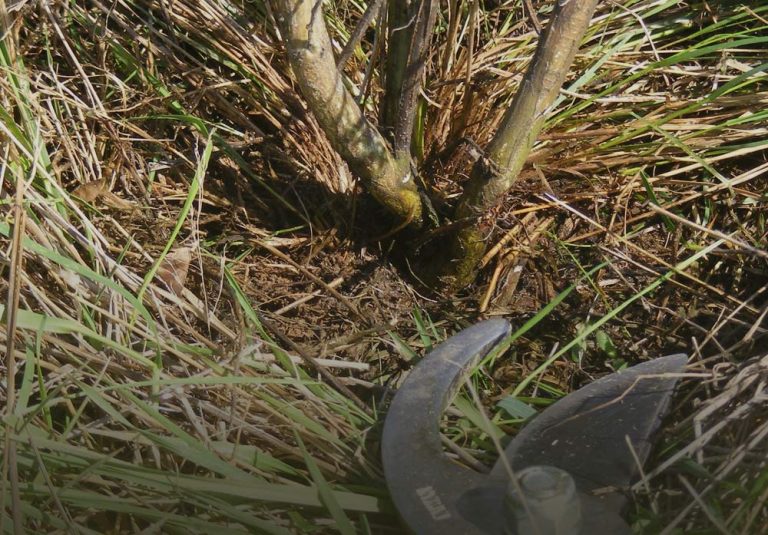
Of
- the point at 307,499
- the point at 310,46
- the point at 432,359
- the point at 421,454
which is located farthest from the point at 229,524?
the point at 310,46

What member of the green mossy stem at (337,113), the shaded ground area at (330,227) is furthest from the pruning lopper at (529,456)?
the green mossy stem at (337,113)

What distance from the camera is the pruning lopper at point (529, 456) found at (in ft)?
3.59

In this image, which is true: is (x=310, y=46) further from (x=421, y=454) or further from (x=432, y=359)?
(x=421, y=454)

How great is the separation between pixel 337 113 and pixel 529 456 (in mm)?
786

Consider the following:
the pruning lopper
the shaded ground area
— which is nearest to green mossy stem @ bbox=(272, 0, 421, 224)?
the shaded ground area

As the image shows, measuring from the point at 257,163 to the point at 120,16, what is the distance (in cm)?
50

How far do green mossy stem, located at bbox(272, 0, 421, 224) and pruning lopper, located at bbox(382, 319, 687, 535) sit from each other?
1.40 feet

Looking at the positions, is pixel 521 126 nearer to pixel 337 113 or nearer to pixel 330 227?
pixel 337 113

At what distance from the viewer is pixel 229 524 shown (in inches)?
48.4

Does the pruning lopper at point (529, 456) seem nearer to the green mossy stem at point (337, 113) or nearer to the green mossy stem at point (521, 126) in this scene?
Answer: the green mossy stem at point (521, 126)

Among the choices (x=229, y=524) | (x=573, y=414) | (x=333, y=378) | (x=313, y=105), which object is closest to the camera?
(x=229, y=524)

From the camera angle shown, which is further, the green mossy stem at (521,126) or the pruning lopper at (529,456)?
the green mossy stem at (521,126)

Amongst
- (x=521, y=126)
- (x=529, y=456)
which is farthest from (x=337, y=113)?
(x=529, y=456)

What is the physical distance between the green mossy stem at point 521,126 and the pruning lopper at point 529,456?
0.32m
